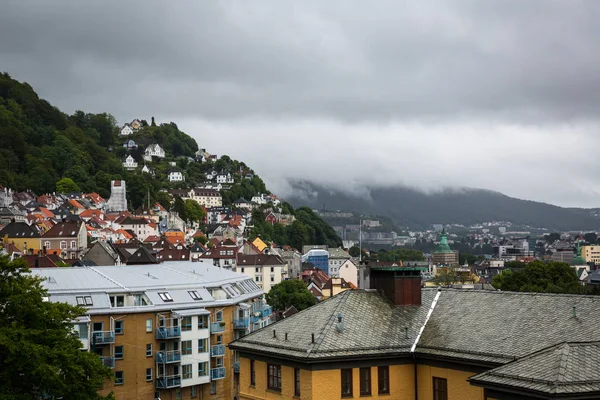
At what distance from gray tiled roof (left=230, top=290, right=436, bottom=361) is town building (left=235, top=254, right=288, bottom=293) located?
3834 inches

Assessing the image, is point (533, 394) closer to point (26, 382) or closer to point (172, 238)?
point (26, 382)

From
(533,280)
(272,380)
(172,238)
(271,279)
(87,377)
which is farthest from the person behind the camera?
(172,238)

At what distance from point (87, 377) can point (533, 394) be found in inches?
856

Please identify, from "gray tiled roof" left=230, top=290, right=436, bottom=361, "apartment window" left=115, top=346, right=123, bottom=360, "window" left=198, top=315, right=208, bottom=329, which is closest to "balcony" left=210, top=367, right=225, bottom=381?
"window" left=198, top=315, right=208, bottom=329

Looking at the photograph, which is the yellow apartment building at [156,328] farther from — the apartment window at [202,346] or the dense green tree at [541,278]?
the dense green tree at [541,278]

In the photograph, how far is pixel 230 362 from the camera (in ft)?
188

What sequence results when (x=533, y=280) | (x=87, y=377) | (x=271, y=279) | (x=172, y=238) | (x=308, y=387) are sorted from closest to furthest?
(x=308, y=387), (x=87, y=377), (x=533, y=280), (x=271, y=279), (x=172, y=238)

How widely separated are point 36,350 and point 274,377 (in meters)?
10.4

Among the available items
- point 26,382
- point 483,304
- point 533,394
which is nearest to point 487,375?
point 533,394

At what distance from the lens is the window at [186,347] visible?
5378 centimetres

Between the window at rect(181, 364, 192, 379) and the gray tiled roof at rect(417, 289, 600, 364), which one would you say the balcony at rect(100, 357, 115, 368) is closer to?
the window at rect(181, 364, 192, 379)

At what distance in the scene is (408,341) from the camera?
85.6 feet

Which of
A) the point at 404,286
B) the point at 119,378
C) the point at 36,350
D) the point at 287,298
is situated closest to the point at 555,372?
the point at 404,286

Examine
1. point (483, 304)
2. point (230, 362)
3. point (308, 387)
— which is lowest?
point (230, 362)
